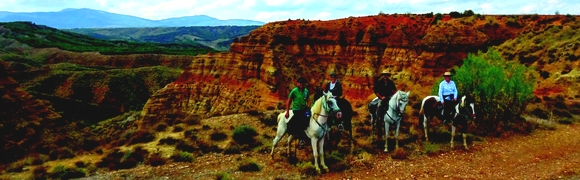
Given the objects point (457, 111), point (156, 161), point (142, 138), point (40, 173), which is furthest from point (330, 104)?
point (142, 138)

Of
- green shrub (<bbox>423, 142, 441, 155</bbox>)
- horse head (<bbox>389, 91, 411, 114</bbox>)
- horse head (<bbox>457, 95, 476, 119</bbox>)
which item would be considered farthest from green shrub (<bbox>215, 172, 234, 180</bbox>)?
horse head (<bbox>457, 95, 476, 119</bbox>)

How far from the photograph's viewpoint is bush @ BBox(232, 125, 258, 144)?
17562 mm

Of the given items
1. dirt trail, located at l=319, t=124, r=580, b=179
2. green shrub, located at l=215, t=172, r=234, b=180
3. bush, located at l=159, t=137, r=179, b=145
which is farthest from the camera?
bush, located at l=159, t=137, r=179, b=145

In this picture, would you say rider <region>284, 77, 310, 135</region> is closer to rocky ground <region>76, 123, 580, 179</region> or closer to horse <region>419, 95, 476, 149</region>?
rocky ground <region>76, 123, 580, 179</region>

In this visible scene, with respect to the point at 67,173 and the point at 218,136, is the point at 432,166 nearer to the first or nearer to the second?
the point at 218,136

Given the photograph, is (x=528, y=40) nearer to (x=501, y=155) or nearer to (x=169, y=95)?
(x=501, y=155)

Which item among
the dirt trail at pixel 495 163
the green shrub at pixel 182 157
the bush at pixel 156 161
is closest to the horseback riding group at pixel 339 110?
the dirt trail at pixel 495 163

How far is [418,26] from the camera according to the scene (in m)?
44.4

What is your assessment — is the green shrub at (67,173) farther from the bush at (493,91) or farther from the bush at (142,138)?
the bush at (493,91)

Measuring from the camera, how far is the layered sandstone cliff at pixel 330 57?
133 ft

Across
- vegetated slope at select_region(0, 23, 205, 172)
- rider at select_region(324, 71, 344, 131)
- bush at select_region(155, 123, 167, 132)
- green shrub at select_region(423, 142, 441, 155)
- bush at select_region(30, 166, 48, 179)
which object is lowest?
vegetated slope at select_region(0, 23, 205, 172)

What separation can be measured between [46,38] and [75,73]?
86.9m

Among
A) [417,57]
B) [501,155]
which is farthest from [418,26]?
[501,155]

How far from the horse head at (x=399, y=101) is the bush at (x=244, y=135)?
20.9 feet
